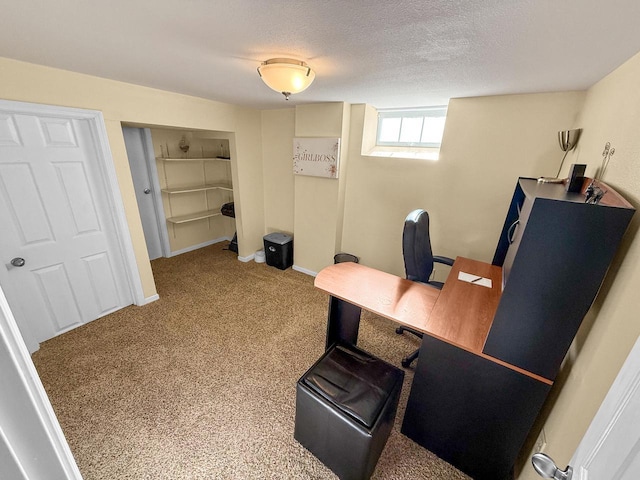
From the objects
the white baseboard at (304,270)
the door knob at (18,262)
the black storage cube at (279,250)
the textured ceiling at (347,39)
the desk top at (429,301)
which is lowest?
the white baseboard at (304,270)

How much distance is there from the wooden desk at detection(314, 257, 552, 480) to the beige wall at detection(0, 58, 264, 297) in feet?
7.39

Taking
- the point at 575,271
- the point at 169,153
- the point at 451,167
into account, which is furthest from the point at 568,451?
the point at 169,153

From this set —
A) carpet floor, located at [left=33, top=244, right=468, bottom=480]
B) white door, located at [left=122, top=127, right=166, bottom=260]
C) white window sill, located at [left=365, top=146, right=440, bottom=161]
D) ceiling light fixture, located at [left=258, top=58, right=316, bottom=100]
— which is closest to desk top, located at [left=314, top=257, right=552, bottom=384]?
carpet floor, located at [left=33, top=244, right=468, bottom=480]

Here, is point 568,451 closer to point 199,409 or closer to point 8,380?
point 8,380

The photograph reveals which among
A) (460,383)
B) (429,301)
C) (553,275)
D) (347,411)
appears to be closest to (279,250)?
(429,301)

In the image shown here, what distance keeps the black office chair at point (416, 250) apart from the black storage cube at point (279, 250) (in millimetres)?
2047

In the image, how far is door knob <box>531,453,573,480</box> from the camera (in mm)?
667

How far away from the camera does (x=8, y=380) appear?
36 cm

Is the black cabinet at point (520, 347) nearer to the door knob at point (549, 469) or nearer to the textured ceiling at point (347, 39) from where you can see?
the door knob at point (549, 469)

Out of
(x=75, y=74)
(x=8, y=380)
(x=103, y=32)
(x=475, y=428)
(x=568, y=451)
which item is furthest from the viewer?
(x=75, y=74)

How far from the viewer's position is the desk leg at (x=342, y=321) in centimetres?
186

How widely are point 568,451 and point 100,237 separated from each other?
3544mm

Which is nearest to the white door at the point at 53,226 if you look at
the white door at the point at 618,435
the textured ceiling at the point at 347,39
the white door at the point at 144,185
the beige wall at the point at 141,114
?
the beige wall at the point at 141,114

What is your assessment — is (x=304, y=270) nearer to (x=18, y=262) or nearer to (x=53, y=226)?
(x=53, y=226)
